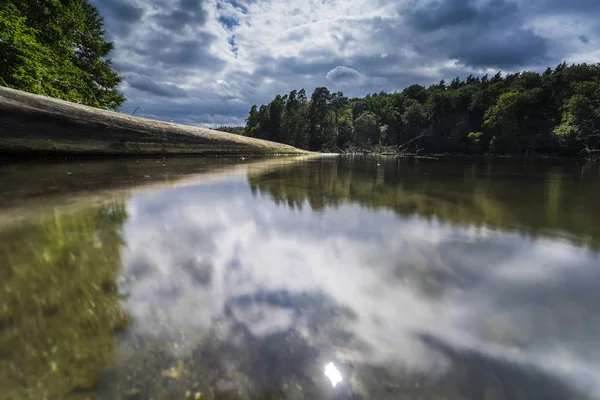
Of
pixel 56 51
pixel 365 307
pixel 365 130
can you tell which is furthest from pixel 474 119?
pixel 365 307

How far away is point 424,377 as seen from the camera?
86 cm

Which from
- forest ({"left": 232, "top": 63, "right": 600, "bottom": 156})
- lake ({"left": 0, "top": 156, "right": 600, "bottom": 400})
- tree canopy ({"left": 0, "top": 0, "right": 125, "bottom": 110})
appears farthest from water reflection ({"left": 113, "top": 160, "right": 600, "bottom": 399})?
forest ({"left": 232, "top": 63, "right": 600, "bottom": 156})

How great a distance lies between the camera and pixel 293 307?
48.1 inches

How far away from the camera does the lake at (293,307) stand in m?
0.83

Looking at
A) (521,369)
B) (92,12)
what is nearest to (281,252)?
(521,369)

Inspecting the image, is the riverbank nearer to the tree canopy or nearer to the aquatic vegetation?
the tree canopy

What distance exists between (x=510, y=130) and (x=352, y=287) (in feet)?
168

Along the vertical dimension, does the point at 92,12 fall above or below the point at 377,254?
above

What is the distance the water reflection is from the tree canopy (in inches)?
434

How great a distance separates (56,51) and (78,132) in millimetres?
8531

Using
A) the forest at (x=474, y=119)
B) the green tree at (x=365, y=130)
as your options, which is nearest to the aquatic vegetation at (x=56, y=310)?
the forest at (x=474, y=119)

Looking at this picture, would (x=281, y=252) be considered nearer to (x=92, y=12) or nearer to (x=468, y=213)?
(x=468, y=213)

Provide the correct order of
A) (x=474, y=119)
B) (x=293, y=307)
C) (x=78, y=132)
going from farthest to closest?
(x=474, y=119)
(x=78, y=132)
(x=293, y=307)

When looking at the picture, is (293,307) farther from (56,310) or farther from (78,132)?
(78,132)
